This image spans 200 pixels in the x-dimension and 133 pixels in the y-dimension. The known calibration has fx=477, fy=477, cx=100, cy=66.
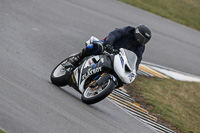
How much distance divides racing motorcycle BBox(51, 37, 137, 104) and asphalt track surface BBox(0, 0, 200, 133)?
25 centimetres

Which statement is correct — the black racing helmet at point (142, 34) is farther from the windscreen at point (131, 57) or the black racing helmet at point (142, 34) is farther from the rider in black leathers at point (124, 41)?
the windscreen at point (131, 57)

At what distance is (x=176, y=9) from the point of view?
846 inches

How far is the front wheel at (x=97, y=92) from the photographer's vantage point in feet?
25.3

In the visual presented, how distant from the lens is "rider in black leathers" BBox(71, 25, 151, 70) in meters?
8.48

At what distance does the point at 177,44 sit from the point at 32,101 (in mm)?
10921

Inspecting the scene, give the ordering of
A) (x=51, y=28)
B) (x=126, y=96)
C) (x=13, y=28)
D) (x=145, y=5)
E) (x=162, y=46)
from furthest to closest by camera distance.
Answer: (x=145, y=5)
(x=162, y=46)
(x=51, y=28)
(x=13, y=28)
(x=126, y=96)

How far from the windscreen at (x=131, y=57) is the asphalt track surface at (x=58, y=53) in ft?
3.23

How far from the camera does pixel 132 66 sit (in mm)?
8055

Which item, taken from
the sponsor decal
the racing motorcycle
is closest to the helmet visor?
the racing motorcycle

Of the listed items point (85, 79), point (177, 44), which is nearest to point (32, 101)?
point (85, 79)

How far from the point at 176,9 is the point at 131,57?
13.9 meters

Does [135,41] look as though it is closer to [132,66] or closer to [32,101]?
[132,66]

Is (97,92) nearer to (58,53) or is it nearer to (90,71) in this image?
(90,71)

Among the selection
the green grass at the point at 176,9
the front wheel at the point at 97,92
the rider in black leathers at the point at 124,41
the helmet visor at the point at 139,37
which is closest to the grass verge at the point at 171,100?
the rider in black leathers at the point at 124,41
